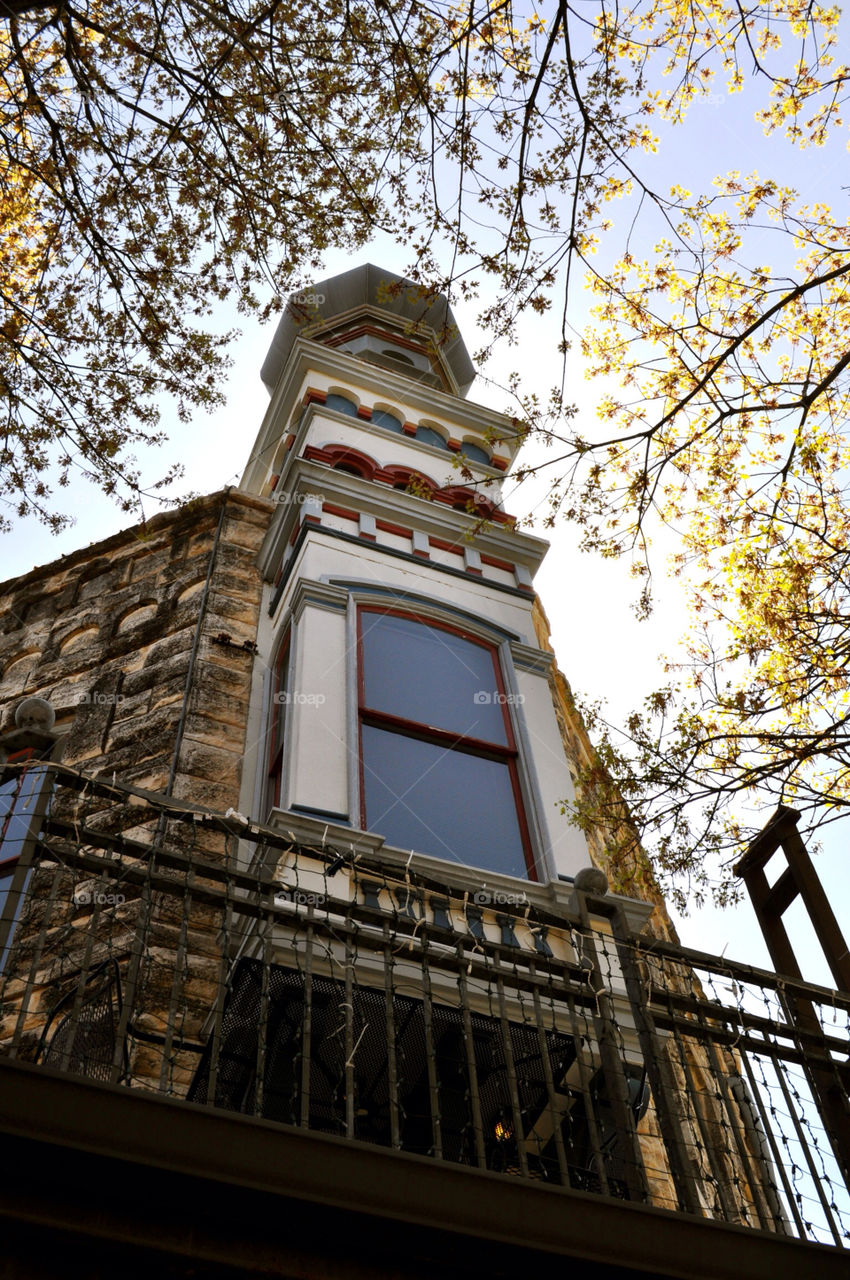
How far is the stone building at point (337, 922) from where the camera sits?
11.9ft

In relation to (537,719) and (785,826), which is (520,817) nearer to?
(537,719)

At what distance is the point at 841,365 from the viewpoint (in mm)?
7742

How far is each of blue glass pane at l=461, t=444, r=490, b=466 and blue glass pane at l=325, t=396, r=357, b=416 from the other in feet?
4.01

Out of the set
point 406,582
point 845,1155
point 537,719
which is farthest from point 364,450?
point 845,1155

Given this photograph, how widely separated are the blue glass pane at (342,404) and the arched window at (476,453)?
1.22 meters

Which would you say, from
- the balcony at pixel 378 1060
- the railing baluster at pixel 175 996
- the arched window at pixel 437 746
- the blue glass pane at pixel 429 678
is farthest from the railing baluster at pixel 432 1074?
the blue glass pane at pixel 429 678

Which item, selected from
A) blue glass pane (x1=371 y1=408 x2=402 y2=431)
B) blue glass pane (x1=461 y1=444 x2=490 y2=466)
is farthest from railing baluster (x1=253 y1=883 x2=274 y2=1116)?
blue glass pane (x1=461 y1=444 x2=490 y2=466)

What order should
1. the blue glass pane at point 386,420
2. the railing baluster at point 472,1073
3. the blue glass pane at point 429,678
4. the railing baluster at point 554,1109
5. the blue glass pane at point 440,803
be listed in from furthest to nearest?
1. the blue glass pane at point 386,420
2. the blue glass pane at point 429,678
3. the blue glass pane at point 440,803
4. the railing baluster at point 554,1109
5. the railing baluster at point 472,1073

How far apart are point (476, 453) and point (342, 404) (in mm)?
1504

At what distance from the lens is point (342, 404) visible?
12.2 meters

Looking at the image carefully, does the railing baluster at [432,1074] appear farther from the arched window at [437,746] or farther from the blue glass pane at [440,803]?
the arched window at [437,746]

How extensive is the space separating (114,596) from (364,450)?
2725mm

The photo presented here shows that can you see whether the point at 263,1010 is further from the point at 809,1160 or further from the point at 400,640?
the point at 400,640

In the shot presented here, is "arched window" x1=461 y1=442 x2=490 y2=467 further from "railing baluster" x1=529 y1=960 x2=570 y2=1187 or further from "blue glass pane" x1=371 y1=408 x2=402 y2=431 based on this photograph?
"railing baluster" x1=529 y1=960 x2=570 y2=1187
